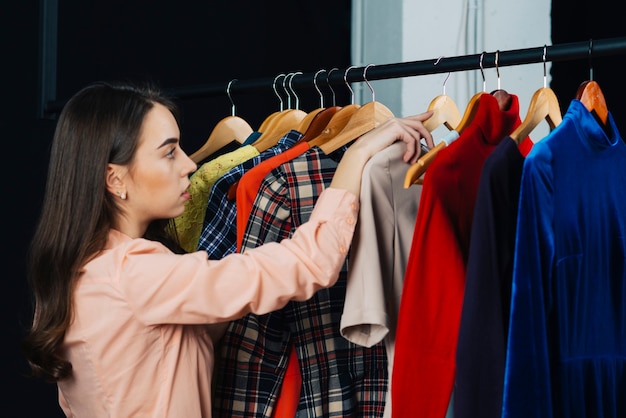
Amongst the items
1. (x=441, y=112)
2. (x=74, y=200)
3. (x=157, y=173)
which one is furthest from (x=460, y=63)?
(x=74, y=200)

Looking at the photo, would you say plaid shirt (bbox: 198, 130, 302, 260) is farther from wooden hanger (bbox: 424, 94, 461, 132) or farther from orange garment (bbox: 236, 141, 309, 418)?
wooden hanger (bbox: 424, 94, 461, 132)

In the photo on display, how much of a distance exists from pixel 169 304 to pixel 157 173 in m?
0.24

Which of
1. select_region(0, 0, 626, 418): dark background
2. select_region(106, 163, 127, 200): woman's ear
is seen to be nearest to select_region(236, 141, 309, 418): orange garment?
select_region(106, 163, 127, 200): woman's ear

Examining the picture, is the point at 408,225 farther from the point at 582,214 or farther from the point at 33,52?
the point at 33,52

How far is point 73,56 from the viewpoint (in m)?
2.42

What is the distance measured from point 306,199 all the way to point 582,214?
0.49m

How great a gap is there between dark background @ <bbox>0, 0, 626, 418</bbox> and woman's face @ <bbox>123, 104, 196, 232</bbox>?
419 millimetres

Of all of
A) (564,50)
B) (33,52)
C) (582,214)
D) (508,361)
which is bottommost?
(508,361)

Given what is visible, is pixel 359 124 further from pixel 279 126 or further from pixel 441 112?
pixel 279 126

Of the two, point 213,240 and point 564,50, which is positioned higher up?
point 564,50

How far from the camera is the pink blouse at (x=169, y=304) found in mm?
1411

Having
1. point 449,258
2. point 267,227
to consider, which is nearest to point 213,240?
point 267,227

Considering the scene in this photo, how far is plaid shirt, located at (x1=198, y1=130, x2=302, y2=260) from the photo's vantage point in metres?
1.70

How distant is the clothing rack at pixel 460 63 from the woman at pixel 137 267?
0.10 meters
